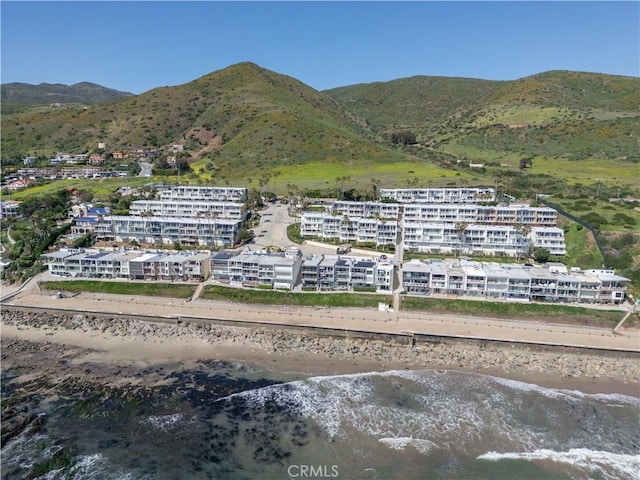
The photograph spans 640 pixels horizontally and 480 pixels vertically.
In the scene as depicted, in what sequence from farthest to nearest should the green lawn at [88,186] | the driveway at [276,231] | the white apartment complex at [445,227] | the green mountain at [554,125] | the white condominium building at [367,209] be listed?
the green mountain at [554,125], the green lawn at [88,186], the white condominium building at [367,209], the driveway at [276,231], the white apartment complex at [445,227]

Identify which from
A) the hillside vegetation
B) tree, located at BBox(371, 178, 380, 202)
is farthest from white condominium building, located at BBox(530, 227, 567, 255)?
tree, located at BBox(371, 178, 380, 202)

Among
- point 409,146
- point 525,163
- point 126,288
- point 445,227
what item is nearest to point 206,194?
point 126,288

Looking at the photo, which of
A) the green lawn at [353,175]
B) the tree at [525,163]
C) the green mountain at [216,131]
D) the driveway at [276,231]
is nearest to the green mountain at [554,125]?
the tree at [525,163]

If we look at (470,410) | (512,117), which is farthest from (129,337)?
(512,117)

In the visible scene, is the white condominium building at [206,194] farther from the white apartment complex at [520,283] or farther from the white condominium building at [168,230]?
the white apartment complex at [520,283]

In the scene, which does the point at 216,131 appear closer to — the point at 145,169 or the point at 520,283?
the point at 145,169

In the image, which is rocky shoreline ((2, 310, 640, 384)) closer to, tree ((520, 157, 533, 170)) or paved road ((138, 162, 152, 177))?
paved road ((138, 162, 152, 177))
